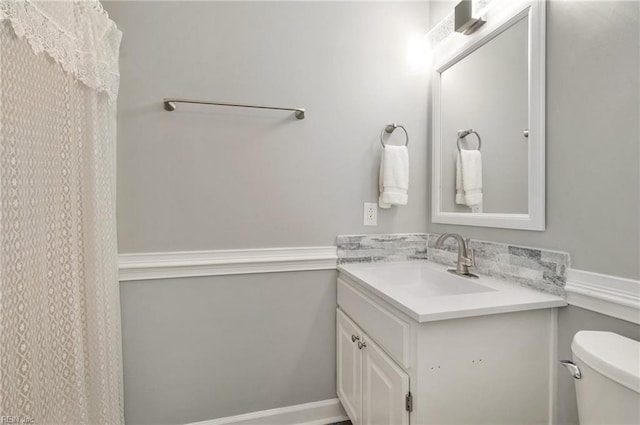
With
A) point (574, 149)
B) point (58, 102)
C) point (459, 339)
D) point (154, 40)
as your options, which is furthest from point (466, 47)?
point (58, 102)

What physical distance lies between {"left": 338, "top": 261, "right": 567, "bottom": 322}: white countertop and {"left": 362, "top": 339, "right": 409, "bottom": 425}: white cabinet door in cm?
22

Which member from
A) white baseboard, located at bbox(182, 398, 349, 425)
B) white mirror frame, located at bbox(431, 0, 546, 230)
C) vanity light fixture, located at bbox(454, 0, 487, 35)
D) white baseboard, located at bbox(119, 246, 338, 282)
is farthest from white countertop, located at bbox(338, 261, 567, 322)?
vanity light fixture, located at bbox(454, 0, 487, 35)

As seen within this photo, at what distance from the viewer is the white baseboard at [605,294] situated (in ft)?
2.52

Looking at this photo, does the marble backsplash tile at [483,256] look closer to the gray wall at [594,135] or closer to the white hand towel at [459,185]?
the gray wall at [594,135]

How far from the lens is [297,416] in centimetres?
146

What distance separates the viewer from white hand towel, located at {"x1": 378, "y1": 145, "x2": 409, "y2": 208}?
4.80 ft

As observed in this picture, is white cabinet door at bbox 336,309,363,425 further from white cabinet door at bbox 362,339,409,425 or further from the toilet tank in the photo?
A: the toilet tank

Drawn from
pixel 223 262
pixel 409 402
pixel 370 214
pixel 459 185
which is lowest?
pixel 409 402

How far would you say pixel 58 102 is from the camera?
867 mm

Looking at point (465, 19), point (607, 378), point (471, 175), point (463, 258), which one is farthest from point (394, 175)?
point (607, 378)

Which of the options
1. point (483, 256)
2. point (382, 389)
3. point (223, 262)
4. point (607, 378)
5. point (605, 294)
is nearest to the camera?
point (607, 378)

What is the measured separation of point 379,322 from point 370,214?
2.09ft

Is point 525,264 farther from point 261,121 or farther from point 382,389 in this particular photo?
point 261,121

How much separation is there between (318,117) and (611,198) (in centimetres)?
115
